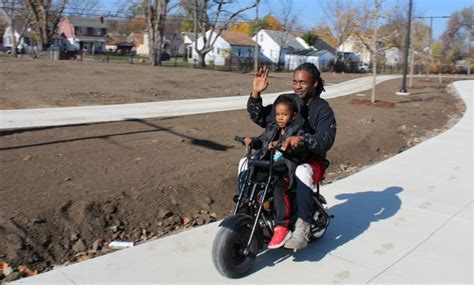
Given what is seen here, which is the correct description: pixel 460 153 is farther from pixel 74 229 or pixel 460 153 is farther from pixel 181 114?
pixel 74 229

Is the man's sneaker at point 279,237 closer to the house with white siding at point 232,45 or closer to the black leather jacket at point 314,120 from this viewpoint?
the black leather jacket at point 314,120

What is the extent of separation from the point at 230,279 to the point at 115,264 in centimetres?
95

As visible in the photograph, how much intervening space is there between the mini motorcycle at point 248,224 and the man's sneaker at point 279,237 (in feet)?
0.18

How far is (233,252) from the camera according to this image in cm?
372

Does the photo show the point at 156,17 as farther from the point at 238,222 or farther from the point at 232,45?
the point at 238,222

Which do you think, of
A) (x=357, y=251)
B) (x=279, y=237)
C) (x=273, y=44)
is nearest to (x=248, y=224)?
(x=279, y=237)

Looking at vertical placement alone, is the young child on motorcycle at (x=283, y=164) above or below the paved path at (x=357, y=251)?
above

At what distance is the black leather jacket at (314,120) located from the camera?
3.91m

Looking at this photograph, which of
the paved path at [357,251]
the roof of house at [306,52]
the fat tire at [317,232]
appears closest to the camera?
the paved path at [357,251]

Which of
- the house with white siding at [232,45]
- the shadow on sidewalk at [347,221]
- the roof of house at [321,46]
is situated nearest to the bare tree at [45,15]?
the house with white siding at [232,45]

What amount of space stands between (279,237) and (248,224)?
13.3 inches

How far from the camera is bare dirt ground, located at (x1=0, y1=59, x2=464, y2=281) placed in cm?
445

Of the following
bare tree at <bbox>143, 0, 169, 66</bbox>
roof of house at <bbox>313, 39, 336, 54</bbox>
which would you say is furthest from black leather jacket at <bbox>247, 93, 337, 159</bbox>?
roof of house at <bbox>313, 39, 336, 54</bbox>

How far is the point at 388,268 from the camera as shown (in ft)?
13.8
